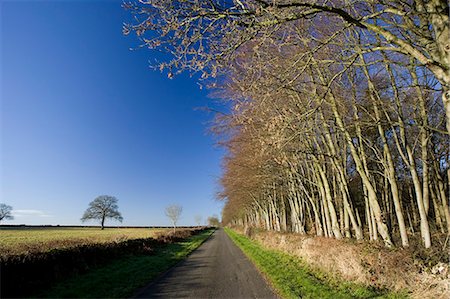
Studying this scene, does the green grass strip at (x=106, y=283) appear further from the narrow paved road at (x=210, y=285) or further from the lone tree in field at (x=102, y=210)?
the lone tree in field at (x=102, y=210)

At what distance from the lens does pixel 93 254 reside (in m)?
15.8

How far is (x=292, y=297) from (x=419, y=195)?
18.3 ft

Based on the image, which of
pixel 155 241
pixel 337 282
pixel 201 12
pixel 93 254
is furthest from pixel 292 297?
pixel 155 241

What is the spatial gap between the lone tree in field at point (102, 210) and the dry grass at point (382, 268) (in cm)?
10058

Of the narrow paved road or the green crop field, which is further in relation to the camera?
the green crop field

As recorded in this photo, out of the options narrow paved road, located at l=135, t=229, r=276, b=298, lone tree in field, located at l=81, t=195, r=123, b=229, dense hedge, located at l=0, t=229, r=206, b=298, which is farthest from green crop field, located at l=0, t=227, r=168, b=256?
lone tree in field, located at l=81, t=195, r=123, b=229

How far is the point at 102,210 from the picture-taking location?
10238 cm

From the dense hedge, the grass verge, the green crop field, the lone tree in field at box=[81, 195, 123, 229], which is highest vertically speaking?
the lone tree in field at box=[81, 195, 123, 229]

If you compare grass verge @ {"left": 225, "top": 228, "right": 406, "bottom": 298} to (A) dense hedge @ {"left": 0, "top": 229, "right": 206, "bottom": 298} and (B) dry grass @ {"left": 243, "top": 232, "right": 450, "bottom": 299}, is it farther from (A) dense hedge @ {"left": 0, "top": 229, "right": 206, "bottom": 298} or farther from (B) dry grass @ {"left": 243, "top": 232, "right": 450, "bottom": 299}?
(A) dense hedge @ {"left": 0, "top": 229, "right": 206, "bottom": 298}

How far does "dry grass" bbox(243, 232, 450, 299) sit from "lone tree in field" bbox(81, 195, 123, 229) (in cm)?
10058

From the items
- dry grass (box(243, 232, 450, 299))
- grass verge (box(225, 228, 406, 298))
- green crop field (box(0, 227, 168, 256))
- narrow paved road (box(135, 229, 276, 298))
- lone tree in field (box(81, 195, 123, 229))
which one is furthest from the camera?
lone tree in field (box(81, 195, 123, 229))

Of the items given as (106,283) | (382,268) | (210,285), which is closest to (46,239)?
(106,283)

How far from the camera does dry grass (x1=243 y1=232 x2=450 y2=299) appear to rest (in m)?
7.14

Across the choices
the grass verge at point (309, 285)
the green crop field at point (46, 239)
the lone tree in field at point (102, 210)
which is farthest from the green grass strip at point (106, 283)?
the lone tree in field at point (102, 210)
